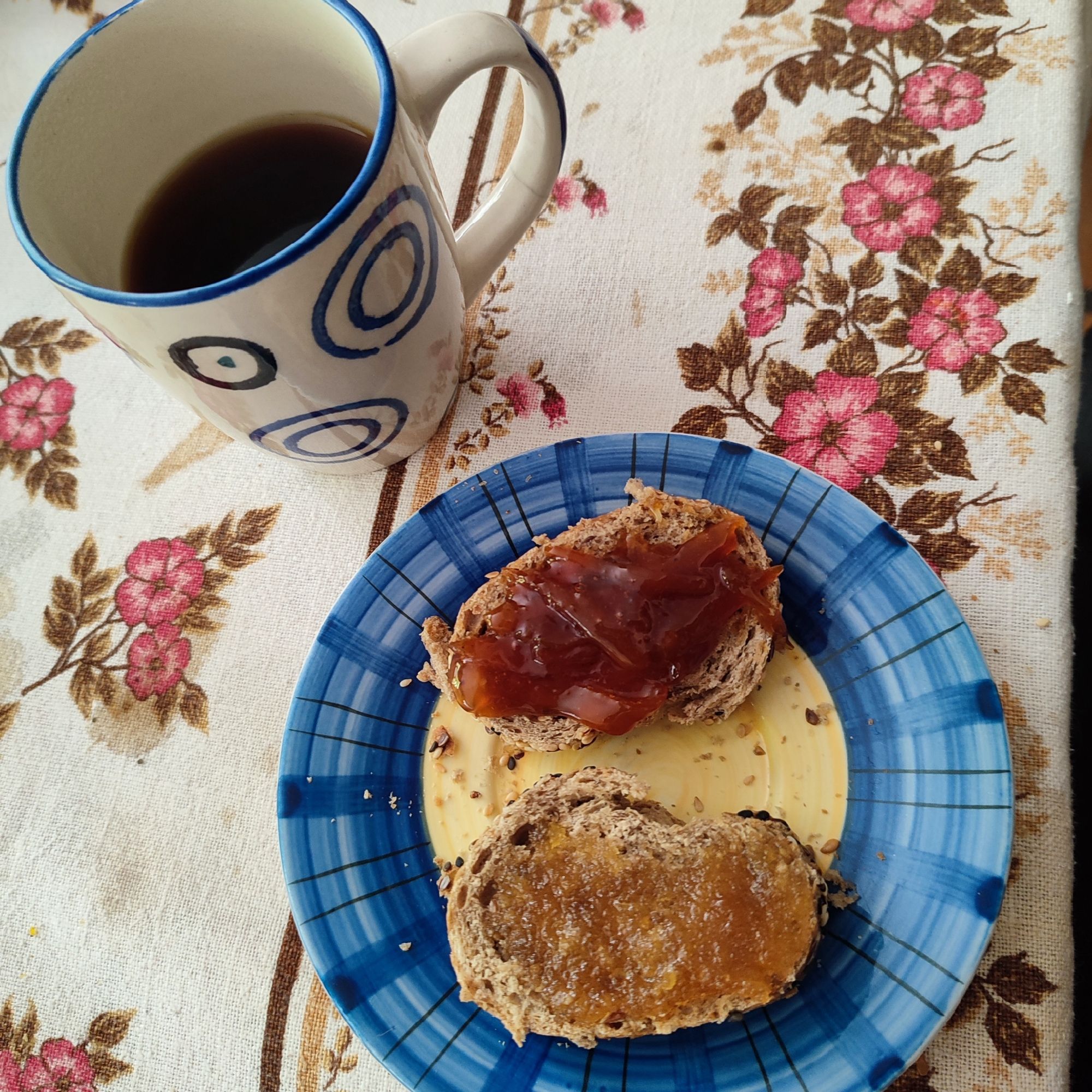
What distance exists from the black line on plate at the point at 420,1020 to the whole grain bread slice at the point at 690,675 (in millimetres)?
365

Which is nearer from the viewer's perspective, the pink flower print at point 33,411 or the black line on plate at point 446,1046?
the black line on plate at point 446,1046

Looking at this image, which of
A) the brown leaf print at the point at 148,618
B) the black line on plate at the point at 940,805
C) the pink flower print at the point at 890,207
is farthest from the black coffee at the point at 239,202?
the black line on plate at the point at 940,805

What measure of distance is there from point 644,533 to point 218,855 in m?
0.93

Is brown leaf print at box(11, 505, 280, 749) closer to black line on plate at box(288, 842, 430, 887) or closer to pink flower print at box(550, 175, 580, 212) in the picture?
black line on plate at box(288, 842, 430, 887)

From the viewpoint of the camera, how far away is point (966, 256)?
5.01 feet

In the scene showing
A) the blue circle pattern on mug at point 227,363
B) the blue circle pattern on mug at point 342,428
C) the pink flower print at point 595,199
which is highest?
the blue circle pattern on mug at point 227,363

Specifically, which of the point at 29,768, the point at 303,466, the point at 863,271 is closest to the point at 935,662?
the point at 863,271

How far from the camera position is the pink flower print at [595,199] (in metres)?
1.68

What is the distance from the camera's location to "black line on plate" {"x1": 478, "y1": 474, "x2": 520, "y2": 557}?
135 cm

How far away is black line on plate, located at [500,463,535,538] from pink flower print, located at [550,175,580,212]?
677 mm

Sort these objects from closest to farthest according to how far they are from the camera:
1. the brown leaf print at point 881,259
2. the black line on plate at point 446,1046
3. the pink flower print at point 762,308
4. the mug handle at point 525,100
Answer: the mug handle at point 525,100 < the black line on plate at point 446,1046 < the brown leaf print at point 881,259 < the pink flower print at point 762,308

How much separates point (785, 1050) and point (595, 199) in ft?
5.09

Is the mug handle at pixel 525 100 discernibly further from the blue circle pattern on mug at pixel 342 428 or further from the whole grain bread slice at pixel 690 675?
the whole grain bread slice at pixel 690 675

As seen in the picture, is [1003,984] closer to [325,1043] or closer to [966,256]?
[325,1043]
